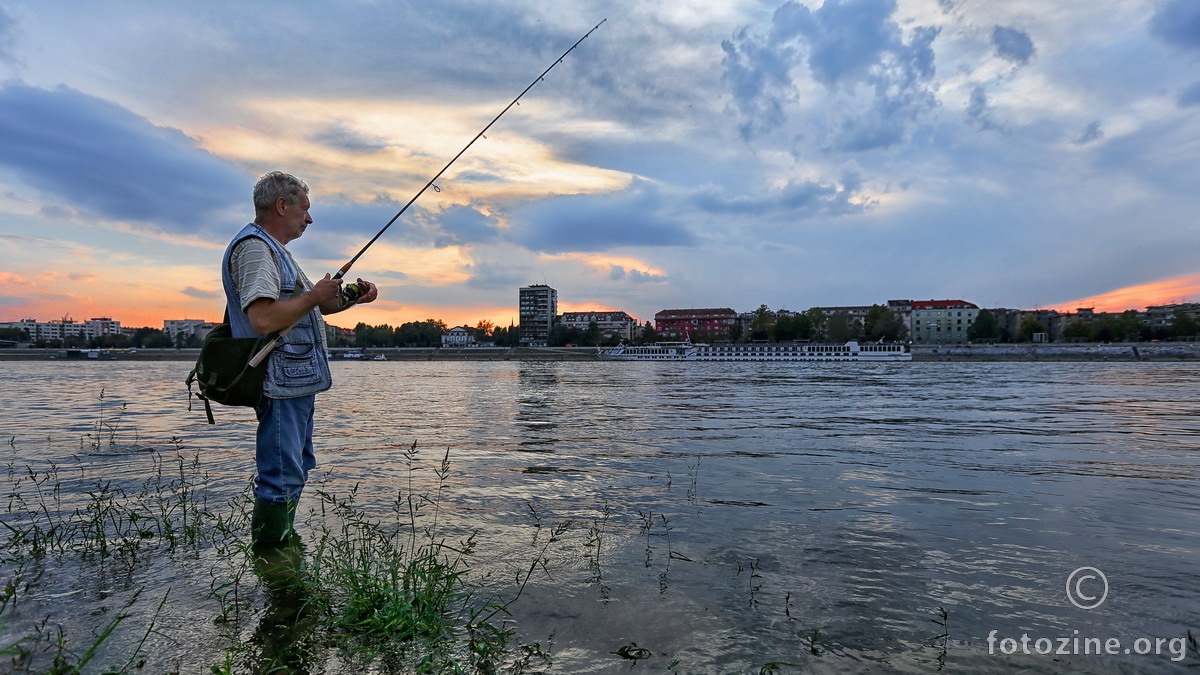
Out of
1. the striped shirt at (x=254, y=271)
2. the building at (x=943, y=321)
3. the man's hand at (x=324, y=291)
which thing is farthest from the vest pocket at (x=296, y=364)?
the building at (x=943, y=321)

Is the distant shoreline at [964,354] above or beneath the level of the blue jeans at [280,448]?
beneath

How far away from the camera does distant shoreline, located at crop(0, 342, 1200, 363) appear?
112 meters

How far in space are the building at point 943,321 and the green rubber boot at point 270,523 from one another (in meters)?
204

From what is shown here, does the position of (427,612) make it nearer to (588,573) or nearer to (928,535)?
(588,573)

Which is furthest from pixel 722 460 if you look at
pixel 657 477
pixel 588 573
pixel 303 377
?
pixel 303 377

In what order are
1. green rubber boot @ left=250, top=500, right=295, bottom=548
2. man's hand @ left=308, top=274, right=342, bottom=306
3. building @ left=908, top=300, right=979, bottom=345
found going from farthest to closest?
1. building @ left=908, top=300, right=979, bottom=345
2. green rubber boot @ left=250, top=500, right=295, bottom=548
3. man's hand @ left=308, top=274, right=342, bottom=306

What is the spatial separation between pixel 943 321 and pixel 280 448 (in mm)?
213301

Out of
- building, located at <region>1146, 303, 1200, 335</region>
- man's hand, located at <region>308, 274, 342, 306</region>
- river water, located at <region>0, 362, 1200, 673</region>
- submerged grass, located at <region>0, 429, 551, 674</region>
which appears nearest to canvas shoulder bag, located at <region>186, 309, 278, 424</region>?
man's hand, located at <region>308, 274, 342, 306</region>

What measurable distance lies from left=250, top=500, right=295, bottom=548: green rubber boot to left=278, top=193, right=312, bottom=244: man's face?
70.3 inches

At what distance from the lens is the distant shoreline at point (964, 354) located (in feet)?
366

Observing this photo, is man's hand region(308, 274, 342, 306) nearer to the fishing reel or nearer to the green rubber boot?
the fishing reel

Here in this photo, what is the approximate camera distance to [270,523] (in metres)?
4.05

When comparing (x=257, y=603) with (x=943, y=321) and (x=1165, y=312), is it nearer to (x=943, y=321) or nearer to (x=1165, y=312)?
(x=943, y=321)

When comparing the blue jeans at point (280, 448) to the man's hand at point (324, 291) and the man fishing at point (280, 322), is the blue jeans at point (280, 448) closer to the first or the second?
the man fishing at point (280, 322)
